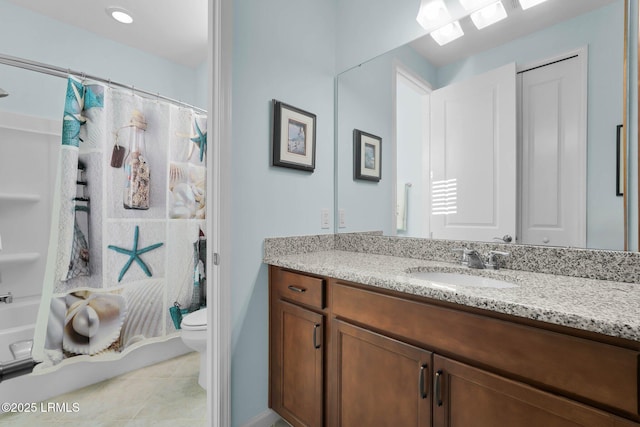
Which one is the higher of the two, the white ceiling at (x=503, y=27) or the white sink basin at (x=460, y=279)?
the white ceiling at (x=503, y=27)

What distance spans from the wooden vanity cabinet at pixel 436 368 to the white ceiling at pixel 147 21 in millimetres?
2051

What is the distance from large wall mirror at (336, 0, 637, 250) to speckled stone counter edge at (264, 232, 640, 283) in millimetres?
41

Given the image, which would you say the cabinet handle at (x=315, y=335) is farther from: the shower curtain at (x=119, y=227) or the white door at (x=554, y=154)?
the shower curtain at (x=119, y=227)

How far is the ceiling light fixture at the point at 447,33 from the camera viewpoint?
1.42 metres

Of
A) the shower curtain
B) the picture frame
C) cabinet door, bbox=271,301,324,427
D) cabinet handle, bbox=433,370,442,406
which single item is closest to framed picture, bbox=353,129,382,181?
cabinet door, bbox=271,301,324,427

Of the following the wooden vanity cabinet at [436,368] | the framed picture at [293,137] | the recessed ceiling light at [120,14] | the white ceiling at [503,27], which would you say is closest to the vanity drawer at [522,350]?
the wooden vanity cabinet at [436,368]

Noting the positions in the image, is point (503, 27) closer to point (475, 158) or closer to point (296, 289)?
point (475, 158)

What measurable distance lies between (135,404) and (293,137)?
1781mm

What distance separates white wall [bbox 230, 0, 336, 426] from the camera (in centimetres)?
143

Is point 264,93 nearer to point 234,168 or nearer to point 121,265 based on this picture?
point 234,168

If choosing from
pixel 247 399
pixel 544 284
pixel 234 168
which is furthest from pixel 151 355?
pixel 544 284

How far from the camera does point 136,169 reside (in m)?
2.09

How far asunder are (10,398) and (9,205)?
3.98ft

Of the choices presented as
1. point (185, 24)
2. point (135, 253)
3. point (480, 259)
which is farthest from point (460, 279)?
point (185, 24)
